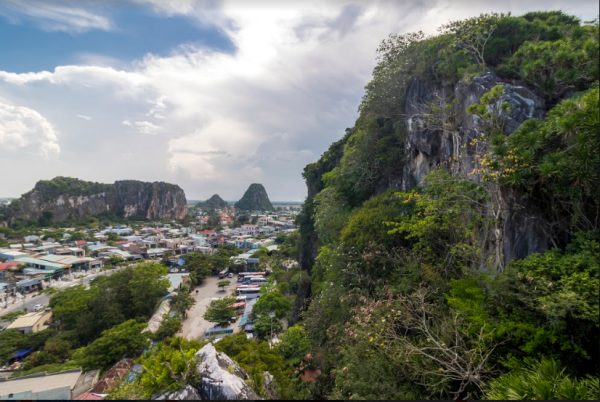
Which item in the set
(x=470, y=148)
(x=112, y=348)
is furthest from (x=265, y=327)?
(x=470, y=148)

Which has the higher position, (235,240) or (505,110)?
(505,110)

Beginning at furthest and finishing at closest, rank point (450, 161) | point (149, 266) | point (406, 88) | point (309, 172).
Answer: point (309, 172) → point (149, 266) → point (406, 88) → point (450, 161)

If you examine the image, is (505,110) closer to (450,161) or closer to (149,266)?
(450,161)

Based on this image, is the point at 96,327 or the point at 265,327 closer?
the point at 265,327

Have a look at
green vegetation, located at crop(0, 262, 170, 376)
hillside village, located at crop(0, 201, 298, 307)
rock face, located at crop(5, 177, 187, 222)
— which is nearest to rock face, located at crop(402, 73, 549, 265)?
green vegetation, located at crop(0, 262, 170, 376)

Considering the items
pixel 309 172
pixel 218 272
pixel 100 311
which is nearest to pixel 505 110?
pixel 309 172

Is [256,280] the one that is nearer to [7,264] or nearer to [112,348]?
[112,348]

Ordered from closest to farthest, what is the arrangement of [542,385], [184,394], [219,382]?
1. [542,385]
2. [184,394]
3. [219,382]

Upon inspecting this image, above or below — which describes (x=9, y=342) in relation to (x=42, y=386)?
below
